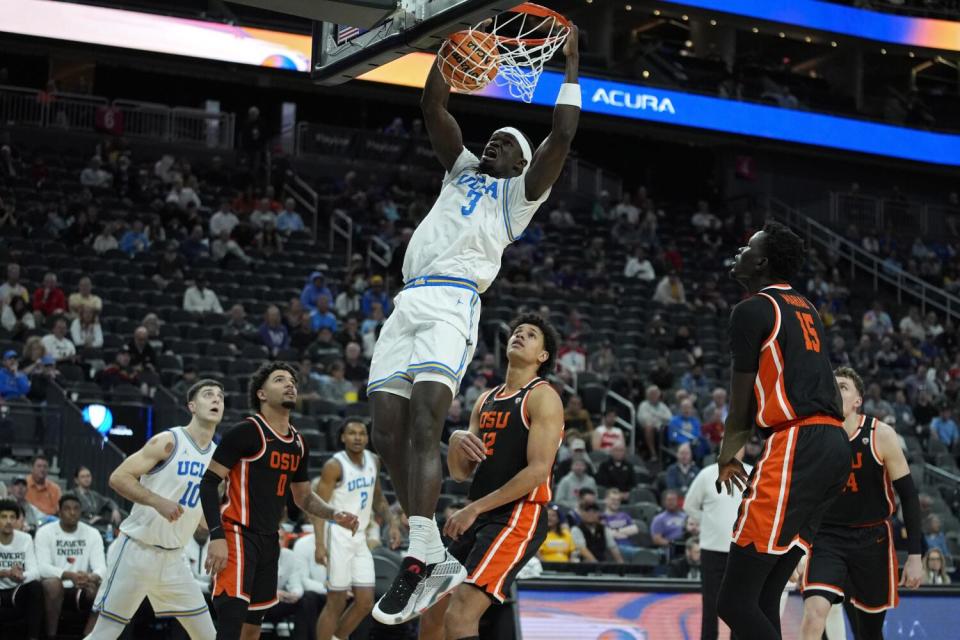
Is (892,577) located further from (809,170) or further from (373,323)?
(809,170)

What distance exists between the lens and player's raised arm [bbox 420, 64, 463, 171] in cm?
694

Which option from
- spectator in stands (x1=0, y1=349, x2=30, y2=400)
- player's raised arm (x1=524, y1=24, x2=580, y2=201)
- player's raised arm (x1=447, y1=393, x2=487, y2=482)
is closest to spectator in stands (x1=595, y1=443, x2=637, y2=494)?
spectator in stands (x1=0, y1=349, x2=30, y2=400)

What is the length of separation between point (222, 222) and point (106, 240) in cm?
223

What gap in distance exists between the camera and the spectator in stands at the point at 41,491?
509 inches

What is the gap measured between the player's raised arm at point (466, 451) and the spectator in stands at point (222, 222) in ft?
48.4

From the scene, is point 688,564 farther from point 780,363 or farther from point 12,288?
point 12,288

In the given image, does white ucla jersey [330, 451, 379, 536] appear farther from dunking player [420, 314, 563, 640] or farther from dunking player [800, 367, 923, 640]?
dunking player [800, 367, 923, 640]

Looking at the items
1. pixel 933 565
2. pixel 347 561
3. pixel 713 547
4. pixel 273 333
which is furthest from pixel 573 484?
pixel 713 547

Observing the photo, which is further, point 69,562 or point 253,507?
point 69,562

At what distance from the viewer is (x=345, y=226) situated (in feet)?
80.9

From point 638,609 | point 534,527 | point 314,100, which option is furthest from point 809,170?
point 534,527

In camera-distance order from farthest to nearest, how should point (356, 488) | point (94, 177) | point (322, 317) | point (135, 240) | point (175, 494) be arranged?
1. point (94, 177)
2. point (135, 240)
3. point (322, 317)
4. point (356, 488)
5. point (175, 494)

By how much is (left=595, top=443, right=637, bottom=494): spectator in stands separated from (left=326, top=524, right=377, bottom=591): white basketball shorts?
5.63 meters

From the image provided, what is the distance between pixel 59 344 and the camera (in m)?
16.2
